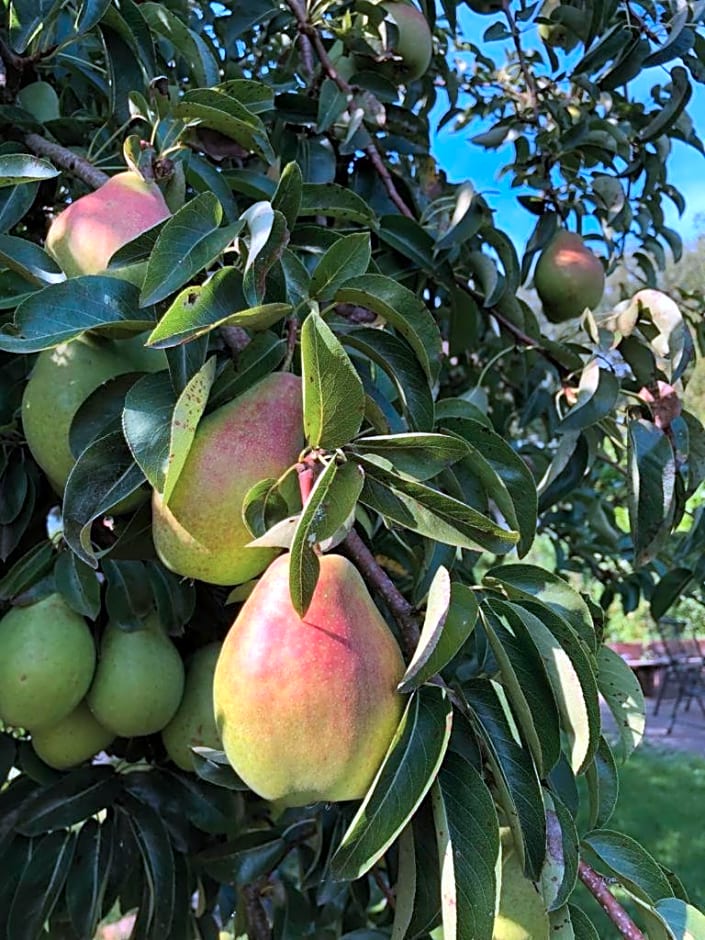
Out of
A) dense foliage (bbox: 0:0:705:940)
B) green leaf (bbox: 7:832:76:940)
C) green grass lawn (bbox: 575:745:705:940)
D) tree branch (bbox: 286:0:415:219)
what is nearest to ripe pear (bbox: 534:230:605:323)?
dense foliage (bbox: 0:0:705:940)

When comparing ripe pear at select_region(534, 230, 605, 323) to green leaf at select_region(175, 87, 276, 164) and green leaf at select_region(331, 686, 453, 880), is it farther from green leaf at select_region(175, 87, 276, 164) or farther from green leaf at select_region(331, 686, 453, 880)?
green leaf at select_region(331, 686, 453, 880)

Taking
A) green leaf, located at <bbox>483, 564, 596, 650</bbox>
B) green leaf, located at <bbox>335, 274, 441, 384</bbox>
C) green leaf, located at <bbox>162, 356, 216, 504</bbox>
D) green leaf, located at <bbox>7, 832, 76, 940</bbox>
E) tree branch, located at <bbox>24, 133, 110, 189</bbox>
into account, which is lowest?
green leaf, located at <bbox>7, 832, 76, 940</bbox>

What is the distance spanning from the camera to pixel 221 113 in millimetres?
820

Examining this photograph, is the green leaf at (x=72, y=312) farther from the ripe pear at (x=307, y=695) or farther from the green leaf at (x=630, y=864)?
the green leaf at (x=630, y=864)

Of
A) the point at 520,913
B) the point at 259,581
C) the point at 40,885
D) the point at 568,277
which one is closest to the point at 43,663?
the point at 40,885

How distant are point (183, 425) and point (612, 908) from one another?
1.56 ft

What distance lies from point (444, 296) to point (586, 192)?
1.22 ft

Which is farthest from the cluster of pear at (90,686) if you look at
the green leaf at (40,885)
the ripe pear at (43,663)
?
the green leaf at (40,885)

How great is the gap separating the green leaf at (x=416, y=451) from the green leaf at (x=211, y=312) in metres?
0.12

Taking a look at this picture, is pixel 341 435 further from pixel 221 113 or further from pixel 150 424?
pixel 221 113

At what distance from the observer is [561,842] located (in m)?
0.66

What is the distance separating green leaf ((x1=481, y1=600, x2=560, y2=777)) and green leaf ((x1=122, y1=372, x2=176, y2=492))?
278mm

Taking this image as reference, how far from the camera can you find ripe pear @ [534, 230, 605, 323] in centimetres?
165

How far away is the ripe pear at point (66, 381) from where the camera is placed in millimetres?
783
